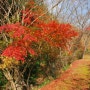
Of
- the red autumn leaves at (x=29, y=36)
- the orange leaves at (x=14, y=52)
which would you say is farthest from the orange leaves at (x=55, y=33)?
the orange leaves at (x=14, y=52)

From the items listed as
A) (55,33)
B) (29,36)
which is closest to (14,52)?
(29,36)

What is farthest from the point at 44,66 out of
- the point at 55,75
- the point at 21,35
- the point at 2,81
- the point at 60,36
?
the point at 21,35

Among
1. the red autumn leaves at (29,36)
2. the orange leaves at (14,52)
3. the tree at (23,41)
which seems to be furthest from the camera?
the tree at (23,41)

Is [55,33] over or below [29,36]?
over

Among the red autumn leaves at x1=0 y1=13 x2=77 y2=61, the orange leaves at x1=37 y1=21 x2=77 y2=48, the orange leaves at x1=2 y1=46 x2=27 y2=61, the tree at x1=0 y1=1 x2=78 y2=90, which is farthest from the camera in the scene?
the orange leaves at x1=37 y1=21 x2=77 y2=48

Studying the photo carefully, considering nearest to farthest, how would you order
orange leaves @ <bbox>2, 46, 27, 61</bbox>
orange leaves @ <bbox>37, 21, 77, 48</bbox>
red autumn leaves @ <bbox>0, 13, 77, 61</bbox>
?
orange leaves @ <bbox>2, 46, 27, 61</bbox> < red autumn leaves @ <bbox>0, 13, 77, 61</bbox> < orange leaves @ <bbox>37, 21, 77, 48</bbox>

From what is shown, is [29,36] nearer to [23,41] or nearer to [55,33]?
[23,41]

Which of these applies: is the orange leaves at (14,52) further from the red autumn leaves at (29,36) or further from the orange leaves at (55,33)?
the orange leaves at (55,33)

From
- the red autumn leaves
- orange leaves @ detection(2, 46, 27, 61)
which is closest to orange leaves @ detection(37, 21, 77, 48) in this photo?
the red autumn leaves

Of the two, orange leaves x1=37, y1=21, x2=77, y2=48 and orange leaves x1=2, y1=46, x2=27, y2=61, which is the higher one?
orange leaves x1=37, y1=21, x2=77, y2=48

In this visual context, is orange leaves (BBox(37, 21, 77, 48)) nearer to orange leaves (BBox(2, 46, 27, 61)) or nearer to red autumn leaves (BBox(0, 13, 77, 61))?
red autumn leaves (BBox(0, 13, 77, 61))

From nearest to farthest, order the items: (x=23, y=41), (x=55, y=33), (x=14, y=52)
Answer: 1. (x=14, y=52)
2. (x=23, y=41)
3. (x=55, y=33)

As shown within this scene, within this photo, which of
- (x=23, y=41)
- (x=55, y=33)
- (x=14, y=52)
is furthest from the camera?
(x=55, y=33)

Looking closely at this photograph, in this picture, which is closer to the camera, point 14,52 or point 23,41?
point 14,52
